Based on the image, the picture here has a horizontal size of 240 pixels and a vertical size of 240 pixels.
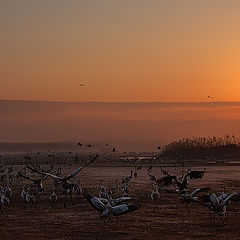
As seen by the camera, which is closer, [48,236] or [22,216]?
[48,236]

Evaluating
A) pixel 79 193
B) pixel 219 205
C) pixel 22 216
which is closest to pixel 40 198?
pixel 79 193

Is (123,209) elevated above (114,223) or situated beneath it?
elevated above

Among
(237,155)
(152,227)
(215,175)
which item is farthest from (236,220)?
(237,155)

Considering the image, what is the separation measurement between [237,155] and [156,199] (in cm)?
5687

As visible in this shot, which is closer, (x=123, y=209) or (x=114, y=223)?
(x=123, y=209)

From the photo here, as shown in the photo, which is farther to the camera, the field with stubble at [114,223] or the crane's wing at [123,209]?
the field with stubble at [114,223]

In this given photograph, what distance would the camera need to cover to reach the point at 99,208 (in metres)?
18.3

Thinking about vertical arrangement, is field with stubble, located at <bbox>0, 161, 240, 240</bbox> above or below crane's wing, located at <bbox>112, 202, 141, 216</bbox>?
below

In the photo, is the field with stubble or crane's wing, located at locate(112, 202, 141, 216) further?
the field with stubble

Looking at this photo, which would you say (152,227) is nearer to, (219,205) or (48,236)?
(219,205)

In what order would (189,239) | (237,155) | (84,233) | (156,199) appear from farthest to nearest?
A: (237,155) → (156,199) → (84,233) → (189,239)

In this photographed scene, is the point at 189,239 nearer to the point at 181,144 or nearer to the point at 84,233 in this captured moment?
the point at 84,233

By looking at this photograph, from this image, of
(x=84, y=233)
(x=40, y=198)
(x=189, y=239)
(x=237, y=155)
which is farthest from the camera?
(x=237, y=155)

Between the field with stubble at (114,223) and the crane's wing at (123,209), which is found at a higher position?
the crane's wing at (123,209)
